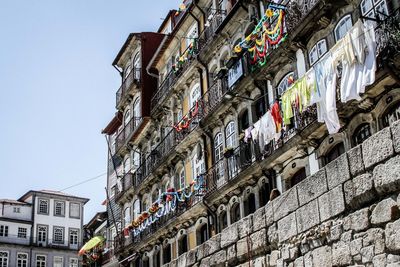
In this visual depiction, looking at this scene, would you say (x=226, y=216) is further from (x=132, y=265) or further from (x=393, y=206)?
(x=393, y=206)

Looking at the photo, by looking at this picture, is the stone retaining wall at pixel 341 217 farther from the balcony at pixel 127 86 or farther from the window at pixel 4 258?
the window at pixel 4 258

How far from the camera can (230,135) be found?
66.8 ft

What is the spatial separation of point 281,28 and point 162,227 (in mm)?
10489

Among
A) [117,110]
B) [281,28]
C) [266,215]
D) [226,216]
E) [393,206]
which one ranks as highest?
[117,110]

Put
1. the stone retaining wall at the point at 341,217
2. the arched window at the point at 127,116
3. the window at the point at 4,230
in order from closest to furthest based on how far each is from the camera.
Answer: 1. the stone retaining wall at the point at 341,217
2. the arched window at the point at 127,116
3. the window at the point at 4,230

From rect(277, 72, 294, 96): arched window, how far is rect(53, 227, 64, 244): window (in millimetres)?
41158

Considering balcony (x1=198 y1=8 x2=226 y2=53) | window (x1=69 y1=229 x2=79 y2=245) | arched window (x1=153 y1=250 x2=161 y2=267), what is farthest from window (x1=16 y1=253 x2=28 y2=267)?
balcony (x1=198 y1=8 x2=226 y2=53)

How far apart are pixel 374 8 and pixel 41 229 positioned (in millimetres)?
45427

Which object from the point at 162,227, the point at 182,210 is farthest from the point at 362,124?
the point at 162,227

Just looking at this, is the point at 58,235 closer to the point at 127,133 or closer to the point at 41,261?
the point at 41,261

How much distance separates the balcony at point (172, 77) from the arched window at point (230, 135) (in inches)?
158

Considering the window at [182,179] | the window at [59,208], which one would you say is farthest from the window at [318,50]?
the window at [59,208]

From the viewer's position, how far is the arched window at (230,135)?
20036 mm

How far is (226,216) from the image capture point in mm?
20031
